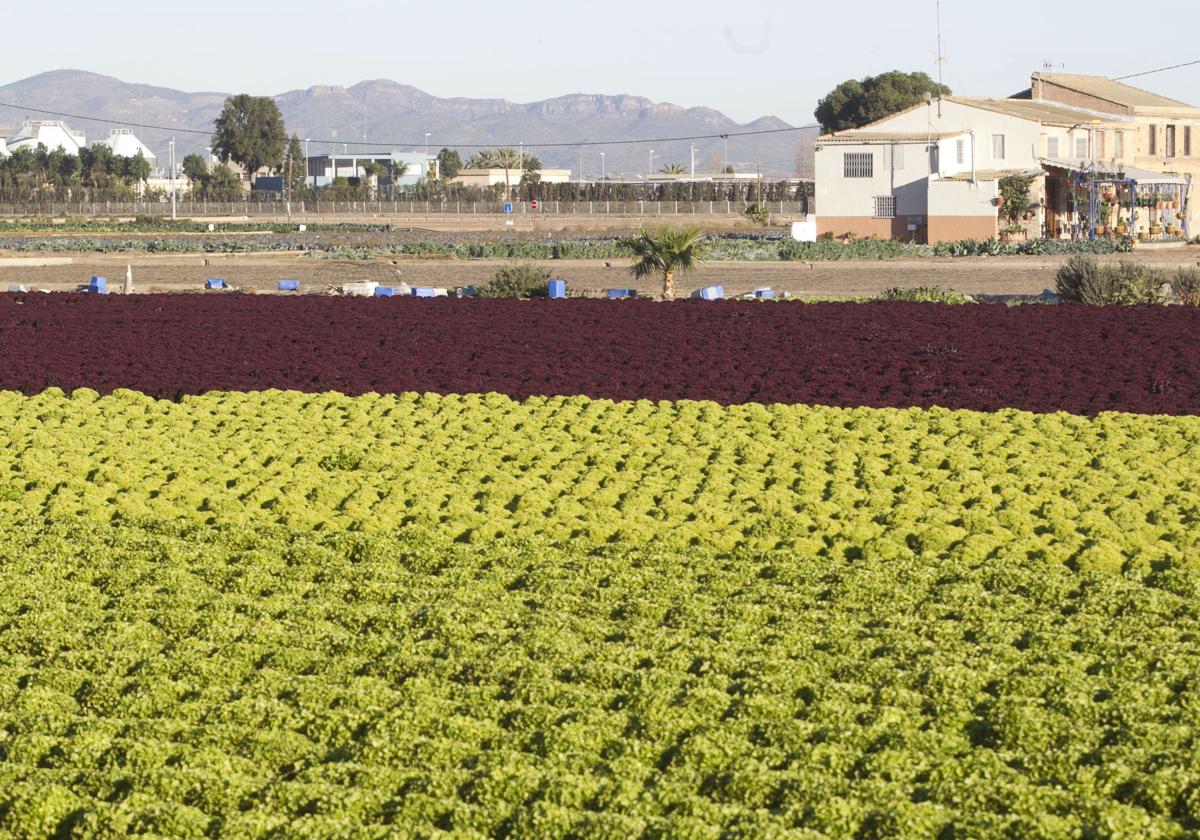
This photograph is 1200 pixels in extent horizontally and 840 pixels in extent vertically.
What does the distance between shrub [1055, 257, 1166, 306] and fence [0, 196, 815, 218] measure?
61.4 metres

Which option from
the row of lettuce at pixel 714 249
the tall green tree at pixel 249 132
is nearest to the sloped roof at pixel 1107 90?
the row of lettuce at pixel 714 249

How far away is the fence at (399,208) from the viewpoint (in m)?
90.4

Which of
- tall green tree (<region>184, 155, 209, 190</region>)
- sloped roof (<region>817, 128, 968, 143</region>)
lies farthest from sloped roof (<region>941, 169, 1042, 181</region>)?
tall green tree (<region>184, 155, 209, 190</region>)

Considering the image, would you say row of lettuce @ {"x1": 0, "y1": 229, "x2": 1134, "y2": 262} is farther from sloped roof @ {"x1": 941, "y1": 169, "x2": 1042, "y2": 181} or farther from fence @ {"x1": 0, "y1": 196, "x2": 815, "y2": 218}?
fence @ {"x1": 0, "y1": 196, "x2": 815, "y2": 218}

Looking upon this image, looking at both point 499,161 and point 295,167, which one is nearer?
point 295,167

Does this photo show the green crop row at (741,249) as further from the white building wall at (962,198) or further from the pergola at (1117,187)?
the pergola at (1117,187)

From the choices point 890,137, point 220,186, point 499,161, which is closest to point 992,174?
point 890,137

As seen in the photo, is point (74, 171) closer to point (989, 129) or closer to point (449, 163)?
point (449, 163)

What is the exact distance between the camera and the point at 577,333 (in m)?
20.6

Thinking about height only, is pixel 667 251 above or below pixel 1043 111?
below

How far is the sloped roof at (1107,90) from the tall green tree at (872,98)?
58.9 feet

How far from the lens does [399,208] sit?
98.1m

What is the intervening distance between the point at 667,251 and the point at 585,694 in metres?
19.1

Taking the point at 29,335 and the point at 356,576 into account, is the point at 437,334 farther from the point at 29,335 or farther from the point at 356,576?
the point at 356,576
